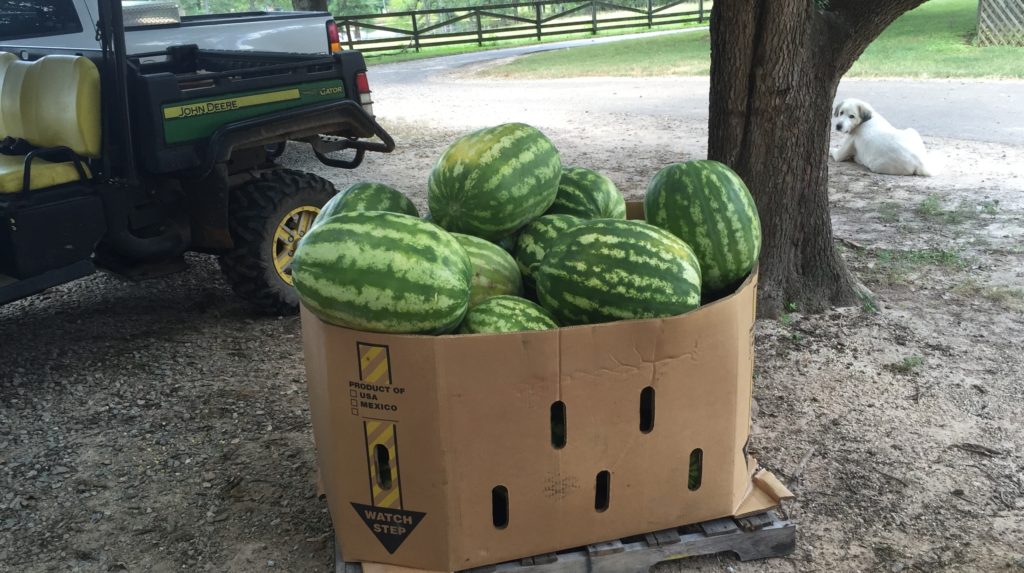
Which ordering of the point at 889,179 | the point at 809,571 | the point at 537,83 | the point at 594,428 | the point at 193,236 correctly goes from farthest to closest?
1. the point at 537,83
2. the point at 889,179
3. the point at 193,236
4. the point at 809,571
5. the point at 594,428

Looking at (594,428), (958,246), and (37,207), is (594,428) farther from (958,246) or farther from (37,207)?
(958,246)

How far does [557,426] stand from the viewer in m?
2.30

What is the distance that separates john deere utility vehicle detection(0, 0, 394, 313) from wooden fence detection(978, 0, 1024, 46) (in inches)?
619

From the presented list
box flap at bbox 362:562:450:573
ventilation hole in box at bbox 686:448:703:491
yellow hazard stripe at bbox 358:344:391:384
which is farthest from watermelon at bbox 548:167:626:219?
box flap at bbox 362:562:450:573

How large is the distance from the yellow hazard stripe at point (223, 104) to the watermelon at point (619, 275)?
8.52 ft

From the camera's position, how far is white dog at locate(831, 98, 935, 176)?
702cm

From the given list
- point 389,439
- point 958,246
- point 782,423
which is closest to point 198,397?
point 389,439

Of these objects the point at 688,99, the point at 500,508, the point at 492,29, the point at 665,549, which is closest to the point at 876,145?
the point at 688,99

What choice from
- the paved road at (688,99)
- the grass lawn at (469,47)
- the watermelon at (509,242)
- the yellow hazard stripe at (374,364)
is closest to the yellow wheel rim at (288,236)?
the watermelon at (509,242)

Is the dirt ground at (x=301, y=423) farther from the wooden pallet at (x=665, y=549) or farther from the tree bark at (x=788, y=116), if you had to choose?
the tree bark at (x=788, y=116)

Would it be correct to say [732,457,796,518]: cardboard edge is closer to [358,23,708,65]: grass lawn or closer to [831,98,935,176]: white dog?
[831,98,935,176]: white dog

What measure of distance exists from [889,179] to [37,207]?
6338mm

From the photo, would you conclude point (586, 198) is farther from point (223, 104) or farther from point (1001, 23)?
point (1001, 23)

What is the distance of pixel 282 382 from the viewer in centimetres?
386
